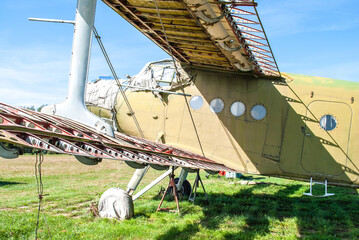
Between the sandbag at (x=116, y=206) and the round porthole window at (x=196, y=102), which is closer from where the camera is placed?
the sandbag at (x=116, y=206)

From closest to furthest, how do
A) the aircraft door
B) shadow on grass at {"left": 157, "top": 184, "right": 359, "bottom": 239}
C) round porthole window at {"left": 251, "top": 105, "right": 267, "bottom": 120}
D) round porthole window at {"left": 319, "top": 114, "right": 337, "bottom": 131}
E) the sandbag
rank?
shadow on grass at {"left": 157, "top": 184, "right": 359, "bottom": 239} → the sandbag → the aircraft door → round porthole window at {"left": 319, "top": 114, "right": 337, "bottom": 131} → round porthole window at {"left": 251, "top": 105, "right": 267, "bottom": 120}

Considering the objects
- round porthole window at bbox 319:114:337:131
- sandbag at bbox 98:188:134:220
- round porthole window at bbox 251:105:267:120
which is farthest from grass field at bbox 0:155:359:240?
round porthole window at bbox 251:105:267:120

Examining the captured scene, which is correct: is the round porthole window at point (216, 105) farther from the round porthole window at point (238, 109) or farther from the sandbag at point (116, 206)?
the sandbag at point (116, 206)

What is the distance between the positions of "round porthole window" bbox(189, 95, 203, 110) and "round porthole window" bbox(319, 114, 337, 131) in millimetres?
3333

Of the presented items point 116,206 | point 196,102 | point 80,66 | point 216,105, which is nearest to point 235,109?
point 216,105

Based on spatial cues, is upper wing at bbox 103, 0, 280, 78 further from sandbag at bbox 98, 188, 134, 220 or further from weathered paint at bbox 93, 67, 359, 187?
sandbag at bbox 98, 188, 134, 220

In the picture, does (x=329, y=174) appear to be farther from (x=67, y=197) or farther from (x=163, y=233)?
(x=67, y=197)

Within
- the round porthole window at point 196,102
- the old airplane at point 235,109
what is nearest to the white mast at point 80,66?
the old airplane at point 235,109

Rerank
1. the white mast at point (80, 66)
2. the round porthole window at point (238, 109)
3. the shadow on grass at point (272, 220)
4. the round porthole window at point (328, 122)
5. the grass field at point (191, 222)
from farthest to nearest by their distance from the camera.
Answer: the round porthole window at point (238, 109)
the round porthole window at point (328, 122)
the shadow on grass at point (272, 220)
the grass field at point (191, 222)
the white mast at point (80, 66)

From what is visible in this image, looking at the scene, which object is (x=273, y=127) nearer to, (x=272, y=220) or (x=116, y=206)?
(x=272, y=220)

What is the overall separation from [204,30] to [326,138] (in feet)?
15.0

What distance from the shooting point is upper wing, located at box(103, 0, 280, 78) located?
238 inches

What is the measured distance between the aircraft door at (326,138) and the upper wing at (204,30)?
5.33 ft

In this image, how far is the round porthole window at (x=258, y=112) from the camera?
351 inches
